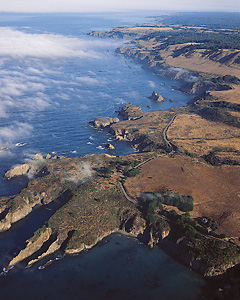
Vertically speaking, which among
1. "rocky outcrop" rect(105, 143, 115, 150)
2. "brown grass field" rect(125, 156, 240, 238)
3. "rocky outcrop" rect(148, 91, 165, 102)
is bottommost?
"rocky outcrop" rect(148, 91, 165, 102)

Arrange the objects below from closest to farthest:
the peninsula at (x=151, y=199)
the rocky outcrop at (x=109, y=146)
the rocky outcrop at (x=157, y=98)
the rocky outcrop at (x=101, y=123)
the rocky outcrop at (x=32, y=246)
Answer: the rocky outcrop at (x=32, y=246)
the peninsula at (x=151, y=199)
the rocky outcrop at (x=109, y=146)
the rocky outcrop at (x=101, y=123)
the rocky outcrop at (x=157, y=98)

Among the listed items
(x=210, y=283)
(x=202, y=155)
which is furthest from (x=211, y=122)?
(x=210, y=283)

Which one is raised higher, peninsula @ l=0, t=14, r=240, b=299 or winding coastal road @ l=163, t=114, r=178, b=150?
peninsula @ l=0, t=14, r=240, b=299

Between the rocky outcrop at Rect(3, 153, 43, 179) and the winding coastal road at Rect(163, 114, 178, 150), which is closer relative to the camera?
the rocky outcrop at Rect(3, 153, 43, 179)

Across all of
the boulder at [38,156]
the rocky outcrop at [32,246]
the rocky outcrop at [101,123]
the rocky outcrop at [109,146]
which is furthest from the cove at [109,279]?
the rocky outcrop at [101,123]

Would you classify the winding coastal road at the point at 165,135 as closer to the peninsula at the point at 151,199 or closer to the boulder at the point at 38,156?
the peninsula at the point at 151,199

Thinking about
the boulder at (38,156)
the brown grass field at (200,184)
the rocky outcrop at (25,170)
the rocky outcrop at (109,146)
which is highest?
the brown grass field at (200,184)

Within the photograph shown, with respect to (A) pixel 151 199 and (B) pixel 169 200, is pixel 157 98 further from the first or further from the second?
(B) pixel 169 200

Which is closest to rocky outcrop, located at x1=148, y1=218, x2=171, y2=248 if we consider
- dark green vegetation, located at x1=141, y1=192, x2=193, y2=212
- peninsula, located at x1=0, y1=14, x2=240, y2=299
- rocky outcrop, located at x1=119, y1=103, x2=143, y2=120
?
peninsula, located at x1=0, y1=14, x2=240, y2=299

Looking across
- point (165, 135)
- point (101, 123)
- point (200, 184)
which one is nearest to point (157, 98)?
point (101, 123)

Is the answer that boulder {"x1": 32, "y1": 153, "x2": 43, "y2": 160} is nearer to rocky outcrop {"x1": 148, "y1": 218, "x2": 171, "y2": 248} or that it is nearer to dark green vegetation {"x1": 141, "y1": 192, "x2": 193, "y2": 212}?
dark green vegetation {"x1": 141, "y1": 192, "x2": 193, "y2": 212}

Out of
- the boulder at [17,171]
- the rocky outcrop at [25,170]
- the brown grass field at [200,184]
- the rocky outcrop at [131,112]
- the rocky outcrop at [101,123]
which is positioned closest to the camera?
the brown grass field at [200,184]
